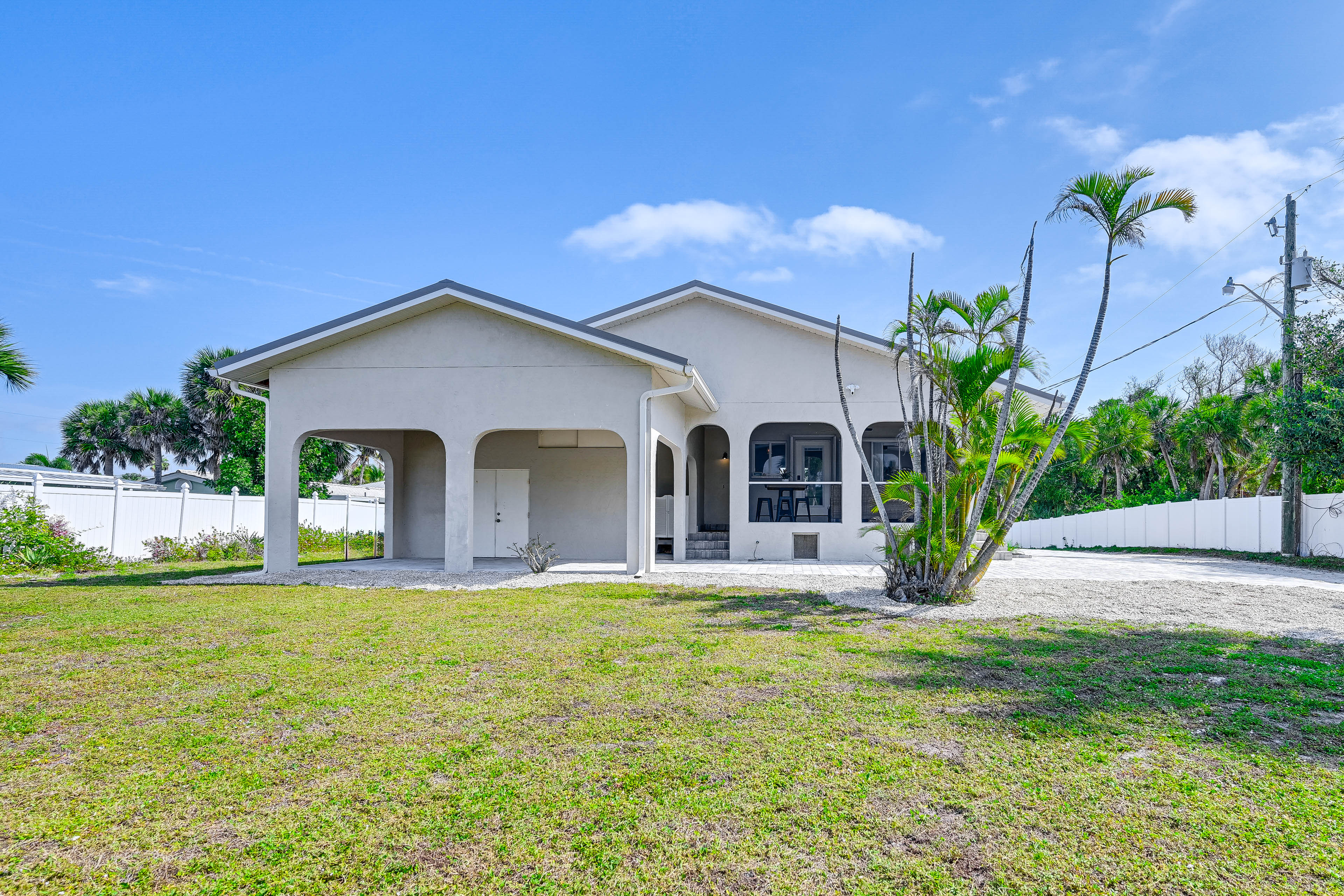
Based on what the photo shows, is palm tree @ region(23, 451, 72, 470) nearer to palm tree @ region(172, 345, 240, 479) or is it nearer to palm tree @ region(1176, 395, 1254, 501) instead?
palm tree @ region(172, 345, 240, 479)

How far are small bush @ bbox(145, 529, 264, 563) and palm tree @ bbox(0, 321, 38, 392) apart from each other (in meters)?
5.22

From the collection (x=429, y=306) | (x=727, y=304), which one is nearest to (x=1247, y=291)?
(x=727, y=304)

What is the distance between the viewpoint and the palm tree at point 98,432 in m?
35.6

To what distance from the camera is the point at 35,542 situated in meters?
13.7

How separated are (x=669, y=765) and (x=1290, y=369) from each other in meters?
20.7

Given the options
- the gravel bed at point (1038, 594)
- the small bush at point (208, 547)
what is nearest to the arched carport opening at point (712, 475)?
the gravel bed at point (1038, 594)

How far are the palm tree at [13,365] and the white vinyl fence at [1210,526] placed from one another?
19912 millimetres

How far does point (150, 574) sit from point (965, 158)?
60.1 ft

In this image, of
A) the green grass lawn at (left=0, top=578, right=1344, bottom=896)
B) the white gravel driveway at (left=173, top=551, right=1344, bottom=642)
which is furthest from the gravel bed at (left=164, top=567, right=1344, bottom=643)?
the green grass lawn at (left=0, top=578, right=1344, bottom=896)

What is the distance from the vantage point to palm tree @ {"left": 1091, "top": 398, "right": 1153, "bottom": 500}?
3228 cm

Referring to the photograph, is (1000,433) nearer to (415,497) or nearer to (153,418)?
(415,497)

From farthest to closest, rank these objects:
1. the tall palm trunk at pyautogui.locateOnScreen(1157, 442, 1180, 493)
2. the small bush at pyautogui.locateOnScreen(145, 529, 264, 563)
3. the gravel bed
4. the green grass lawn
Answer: the tall palm trunk at pyautogui.locateOnScreen(1157, 442, 1180, 493), the small bush at pyautogui.locateOnScreen(145, 529, 264, 563), the gravel bed, the green grass lawn

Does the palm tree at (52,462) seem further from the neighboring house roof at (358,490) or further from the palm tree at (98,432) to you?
the neighboring house roof at (358,490)

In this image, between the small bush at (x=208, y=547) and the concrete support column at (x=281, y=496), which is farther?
the small bush at (x=208, y=547)
